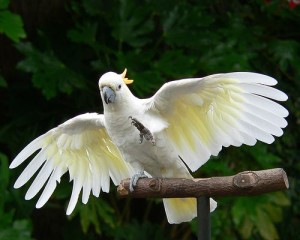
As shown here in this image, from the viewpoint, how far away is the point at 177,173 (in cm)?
235

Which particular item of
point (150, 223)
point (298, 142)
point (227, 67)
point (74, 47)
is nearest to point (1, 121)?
point (74, 47)

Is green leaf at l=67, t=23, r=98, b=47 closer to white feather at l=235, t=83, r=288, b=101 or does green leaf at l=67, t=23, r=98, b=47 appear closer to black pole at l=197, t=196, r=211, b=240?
white feather at l=235, t=83, r=288, b=101

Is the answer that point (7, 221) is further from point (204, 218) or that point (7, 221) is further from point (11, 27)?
point (204, 218)

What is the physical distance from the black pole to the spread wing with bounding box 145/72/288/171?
0.21m

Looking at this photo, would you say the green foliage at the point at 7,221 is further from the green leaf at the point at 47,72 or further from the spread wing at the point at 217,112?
the spread wing at the point at 217,112

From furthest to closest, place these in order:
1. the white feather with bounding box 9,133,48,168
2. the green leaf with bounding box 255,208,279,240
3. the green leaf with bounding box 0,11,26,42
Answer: the green leaf with bounding box 255,208,279,240 → the green leaf with bounding box 0,11,26,42 → the white feather with bounding box 9,133,48,168

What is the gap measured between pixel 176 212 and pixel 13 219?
4.49 feet

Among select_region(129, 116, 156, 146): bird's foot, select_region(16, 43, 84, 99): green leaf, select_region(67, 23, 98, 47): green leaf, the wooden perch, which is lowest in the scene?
select_region(16, 43, 84, 99): green leaf

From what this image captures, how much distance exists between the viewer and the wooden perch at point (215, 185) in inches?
75.6

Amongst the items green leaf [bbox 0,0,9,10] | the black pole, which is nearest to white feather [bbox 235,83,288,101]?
the black pole

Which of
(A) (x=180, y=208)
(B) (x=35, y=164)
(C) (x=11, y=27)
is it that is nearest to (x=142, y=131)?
(A) (x=180, y=208)

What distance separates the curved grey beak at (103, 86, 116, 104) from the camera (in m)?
2.12

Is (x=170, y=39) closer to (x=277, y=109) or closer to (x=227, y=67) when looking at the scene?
(x=227, y=67)

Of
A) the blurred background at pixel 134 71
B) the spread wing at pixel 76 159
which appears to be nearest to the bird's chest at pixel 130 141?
the spread wing at pixel 76 159
